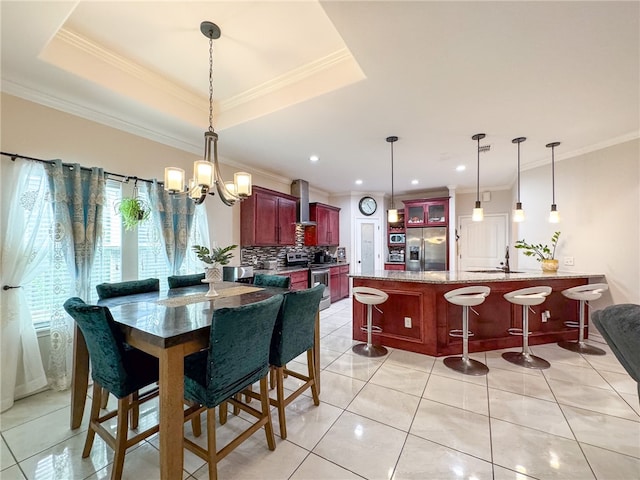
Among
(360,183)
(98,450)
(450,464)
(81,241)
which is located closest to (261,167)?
(360,183)

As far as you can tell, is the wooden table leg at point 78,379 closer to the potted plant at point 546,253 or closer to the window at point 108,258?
the window at point 108,258

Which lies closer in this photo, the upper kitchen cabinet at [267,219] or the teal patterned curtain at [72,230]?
the teal patterned curtain at [72,230]

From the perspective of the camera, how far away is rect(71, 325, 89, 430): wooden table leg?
6.29 ft

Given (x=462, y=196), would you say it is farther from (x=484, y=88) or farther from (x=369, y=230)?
(x=484, y=88)

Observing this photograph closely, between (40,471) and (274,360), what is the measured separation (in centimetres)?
146

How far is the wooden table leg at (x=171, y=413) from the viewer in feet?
4.31

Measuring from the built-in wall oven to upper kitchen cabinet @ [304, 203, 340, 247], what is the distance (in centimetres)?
75

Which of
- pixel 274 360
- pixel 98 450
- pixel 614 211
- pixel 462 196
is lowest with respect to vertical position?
pixel 98 450

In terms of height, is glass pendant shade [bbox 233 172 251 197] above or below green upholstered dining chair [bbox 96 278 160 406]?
above

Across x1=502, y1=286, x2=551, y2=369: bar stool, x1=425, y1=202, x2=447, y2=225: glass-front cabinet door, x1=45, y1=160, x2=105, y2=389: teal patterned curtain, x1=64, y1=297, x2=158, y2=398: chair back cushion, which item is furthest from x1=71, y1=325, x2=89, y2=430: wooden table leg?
x1=425, y1=202, x2=447, y2=225: glass-front cabinet door

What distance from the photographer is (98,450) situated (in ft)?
5.76

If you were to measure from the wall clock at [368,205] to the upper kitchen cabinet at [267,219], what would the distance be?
2151mm

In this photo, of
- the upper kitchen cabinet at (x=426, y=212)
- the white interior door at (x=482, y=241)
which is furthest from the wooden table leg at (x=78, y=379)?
the white interior door at (x=482, y=241)

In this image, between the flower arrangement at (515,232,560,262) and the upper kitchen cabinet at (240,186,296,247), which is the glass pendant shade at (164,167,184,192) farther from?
the flower arrangement at (515,232,560,262)
